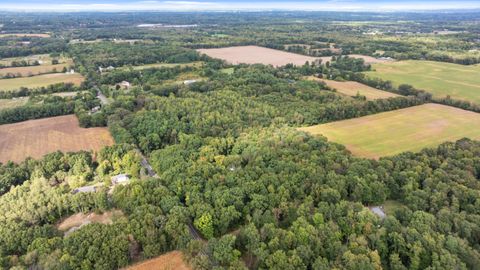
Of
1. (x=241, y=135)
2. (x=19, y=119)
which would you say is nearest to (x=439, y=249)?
(x=241, y=135)

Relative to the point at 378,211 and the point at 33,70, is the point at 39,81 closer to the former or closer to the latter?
the point at 33,70

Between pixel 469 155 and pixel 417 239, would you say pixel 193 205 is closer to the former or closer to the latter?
pixel 417 239

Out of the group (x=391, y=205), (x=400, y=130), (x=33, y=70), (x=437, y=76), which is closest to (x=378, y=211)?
(x=391, y=205)

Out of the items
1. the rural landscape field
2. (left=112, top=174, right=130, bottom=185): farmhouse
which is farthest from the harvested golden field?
(left=112, top=174, right=130, bottom=185): farmhouse

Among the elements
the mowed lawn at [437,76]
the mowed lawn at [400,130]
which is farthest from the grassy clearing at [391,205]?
the mowed lawn at [437,76]

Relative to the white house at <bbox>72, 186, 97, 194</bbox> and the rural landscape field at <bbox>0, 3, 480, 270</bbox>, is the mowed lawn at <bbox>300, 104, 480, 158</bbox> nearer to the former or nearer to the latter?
the rural landscape field at <bbox>0, 3, 480, 270</bbox>

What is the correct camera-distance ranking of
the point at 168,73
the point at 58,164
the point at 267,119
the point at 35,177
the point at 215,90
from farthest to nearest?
the point at 168,73 → the point at 215,90 → the point at 267,119 → the point at 58,164 → the point at 35,177
